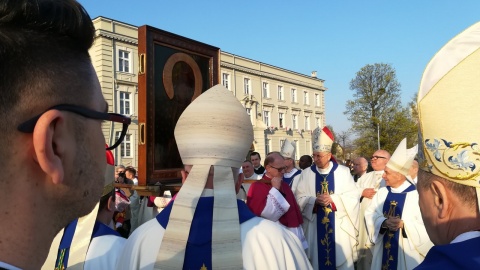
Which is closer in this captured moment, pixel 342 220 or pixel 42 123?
pixel 42 123

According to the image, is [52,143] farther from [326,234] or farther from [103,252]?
[326,234]

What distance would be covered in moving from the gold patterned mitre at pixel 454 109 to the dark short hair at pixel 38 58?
3.98 ft

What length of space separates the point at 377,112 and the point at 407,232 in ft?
95.8

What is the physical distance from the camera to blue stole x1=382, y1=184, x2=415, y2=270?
5414mm

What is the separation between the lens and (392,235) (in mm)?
5453

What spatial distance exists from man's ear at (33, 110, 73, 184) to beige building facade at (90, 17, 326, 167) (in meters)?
21.1

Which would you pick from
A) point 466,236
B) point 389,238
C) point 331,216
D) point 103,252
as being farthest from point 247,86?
point 466,236

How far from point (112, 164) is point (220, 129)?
1.14m

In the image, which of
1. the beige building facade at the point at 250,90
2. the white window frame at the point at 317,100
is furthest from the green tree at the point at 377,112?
the white window frame at the point at 317,100

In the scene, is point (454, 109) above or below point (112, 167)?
above

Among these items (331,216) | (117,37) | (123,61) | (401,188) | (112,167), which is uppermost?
(117,37)

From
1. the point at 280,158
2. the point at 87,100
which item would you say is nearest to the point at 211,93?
the point at 87,100

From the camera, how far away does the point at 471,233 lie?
134cm

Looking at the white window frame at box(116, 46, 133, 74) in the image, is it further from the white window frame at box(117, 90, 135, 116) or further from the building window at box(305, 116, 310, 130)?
the building window at box(305, 116, 310, 130)
